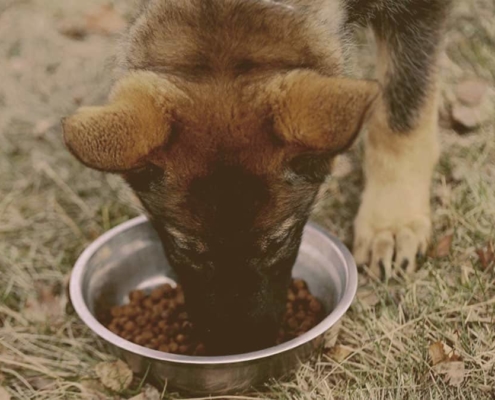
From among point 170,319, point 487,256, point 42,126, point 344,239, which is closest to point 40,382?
point 170,319

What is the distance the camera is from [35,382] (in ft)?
10.1

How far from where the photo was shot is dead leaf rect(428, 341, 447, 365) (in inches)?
111

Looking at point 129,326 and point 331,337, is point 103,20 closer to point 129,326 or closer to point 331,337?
point 129,326

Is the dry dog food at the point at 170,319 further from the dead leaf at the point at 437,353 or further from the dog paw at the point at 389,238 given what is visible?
the dead leaf at the point at 437,353

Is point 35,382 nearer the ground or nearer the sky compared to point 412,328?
nearer the ground

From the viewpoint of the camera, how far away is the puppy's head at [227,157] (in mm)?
2158

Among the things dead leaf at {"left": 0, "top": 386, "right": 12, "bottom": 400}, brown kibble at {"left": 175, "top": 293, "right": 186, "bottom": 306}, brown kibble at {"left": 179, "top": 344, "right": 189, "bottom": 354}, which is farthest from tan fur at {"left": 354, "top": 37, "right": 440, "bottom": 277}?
dead leaf at {"left": 0, "top": 386, "right": 12, "bottom": 400}

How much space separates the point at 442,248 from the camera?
343 centimetres

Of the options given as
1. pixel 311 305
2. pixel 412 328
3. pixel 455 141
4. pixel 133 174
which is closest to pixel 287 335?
pixel 311 305

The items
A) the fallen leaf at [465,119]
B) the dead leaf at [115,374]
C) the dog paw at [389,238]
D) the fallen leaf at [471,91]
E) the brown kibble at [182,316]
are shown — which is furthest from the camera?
the fallen leaf at [471,91]

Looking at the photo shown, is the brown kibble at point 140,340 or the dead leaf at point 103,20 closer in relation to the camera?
the brown kibble at point 140,340

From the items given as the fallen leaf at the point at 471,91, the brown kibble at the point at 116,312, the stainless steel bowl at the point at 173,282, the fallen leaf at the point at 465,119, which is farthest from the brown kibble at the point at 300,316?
the fallen leaf at the point at 471,91

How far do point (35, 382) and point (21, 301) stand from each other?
0.51 meters

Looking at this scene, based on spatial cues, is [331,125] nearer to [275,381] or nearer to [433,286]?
[275,381]
